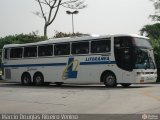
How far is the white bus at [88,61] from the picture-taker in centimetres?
2497

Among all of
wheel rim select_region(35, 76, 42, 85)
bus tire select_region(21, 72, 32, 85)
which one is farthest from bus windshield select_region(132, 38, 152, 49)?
bus tire select_region(21, 72, 32, 85)

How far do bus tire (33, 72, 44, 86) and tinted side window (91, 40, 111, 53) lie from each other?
5.43 m

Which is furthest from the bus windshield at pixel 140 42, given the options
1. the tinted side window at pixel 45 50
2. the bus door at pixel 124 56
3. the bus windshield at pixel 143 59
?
the tinted side window at pixel 45 50

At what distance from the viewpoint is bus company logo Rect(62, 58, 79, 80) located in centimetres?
2753

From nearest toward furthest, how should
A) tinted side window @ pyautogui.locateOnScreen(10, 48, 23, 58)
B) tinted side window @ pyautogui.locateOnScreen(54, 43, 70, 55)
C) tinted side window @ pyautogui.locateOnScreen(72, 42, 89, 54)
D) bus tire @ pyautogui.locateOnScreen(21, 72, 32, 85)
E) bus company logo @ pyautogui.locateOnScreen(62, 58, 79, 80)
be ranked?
tinted side window @ pyautogui.locateOnScreen(72, 42, 89, 54) → bus company logo @ pyautogui.locateOnScreen(62, 58, 79, 80) → tinted side window @ pyautogui.locateOnScreen(54, 43, 70, 55) → bus tire @ pyautogui.locateOnScreen(21, 72, 32, 85) → tinted side window @ pyautogui.locateOnScreen(10, 48, 23, 58)

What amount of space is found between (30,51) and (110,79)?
24.8 ft

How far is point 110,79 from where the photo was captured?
2577cm

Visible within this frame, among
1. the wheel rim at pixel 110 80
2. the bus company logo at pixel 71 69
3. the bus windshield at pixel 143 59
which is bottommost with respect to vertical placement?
the wheel rim at pixel 110 80

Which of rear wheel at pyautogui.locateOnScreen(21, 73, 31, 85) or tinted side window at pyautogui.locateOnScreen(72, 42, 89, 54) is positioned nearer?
tinted side window at pyautogui.locateOnScreen(72, 42, 89, 54)

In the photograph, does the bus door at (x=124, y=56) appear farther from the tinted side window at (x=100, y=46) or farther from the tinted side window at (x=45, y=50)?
the tinted side window at (x=45, y=50)

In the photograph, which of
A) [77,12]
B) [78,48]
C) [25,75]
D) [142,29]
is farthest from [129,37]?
[142,29]

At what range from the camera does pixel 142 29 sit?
11594 cm

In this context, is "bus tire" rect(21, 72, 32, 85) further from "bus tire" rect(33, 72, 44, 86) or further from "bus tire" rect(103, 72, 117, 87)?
"bus tire" rect(103, 72, 117, 87)

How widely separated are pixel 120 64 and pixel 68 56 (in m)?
4.09
